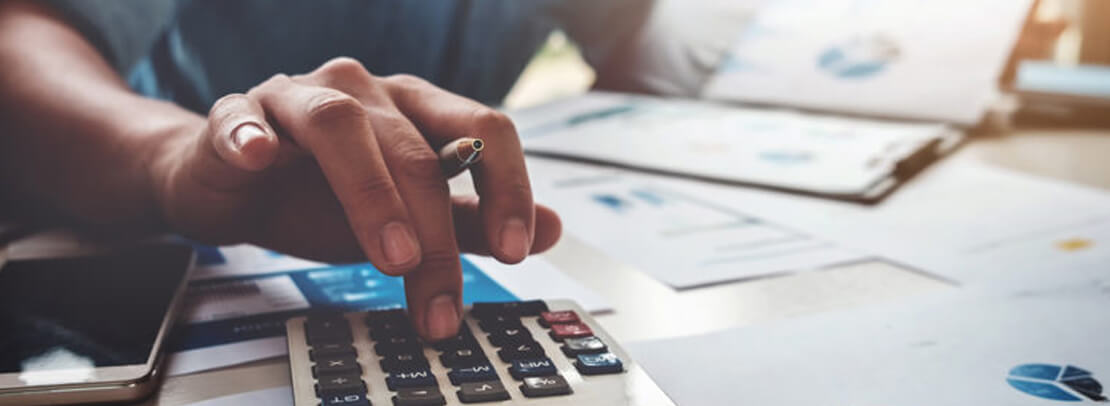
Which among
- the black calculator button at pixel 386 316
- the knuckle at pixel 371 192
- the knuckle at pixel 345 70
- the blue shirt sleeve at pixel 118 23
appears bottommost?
the black calculator button at pixel 386 316

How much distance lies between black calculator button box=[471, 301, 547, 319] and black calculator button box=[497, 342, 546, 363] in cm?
3

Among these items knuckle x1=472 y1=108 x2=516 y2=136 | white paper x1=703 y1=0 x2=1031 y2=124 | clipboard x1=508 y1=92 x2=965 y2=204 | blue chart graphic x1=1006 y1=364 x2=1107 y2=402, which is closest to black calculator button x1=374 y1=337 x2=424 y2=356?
knuckle x1=472 y1=108 x2=516 y2=136

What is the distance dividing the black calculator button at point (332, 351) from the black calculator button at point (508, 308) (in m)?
0.06

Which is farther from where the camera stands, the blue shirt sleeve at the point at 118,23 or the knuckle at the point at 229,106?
the blue shirt sleeve at the point at 118,23

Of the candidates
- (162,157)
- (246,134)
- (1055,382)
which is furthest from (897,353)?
(162,157)

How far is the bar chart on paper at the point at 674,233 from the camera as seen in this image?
1.50ft

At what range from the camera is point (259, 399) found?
11.5 inches

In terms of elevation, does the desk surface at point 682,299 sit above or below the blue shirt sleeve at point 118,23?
below

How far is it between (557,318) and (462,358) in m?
0.05

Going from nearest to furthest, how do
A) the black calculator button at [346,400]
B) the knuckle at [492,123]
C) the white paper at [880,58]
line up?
the black calculator button at [346,400]
the knuckle at [492,123]
the white paper at [880,58]

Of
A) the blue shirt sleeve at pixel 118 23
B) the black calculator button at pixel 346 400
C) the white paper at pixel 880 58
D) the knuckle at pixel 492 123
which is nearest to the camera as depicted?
the black calculator button at pixel 346 400

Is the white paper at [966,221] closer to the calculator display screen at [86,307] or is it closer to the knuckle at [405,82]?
the knuckle at [405,82]

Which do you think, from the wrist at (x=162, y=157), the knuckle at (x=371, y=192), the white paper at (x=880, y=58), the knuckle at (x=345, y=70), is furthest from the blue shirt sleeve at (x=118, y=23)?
the white paper at (x=880, y=58)

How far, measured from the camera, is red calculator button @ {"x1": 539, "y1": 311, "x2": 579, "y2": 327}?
0.34 metres
